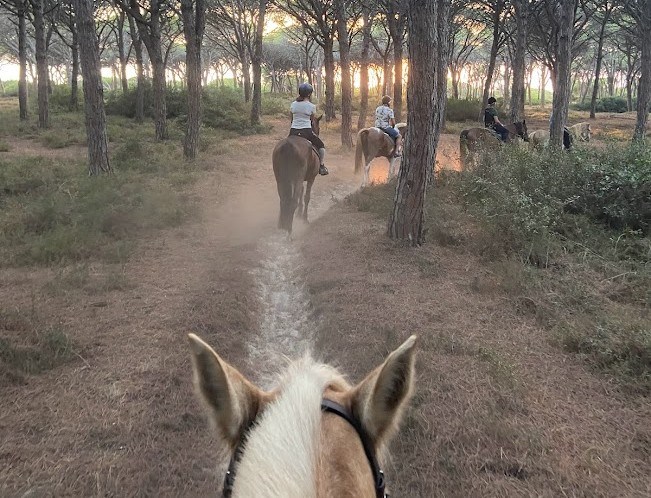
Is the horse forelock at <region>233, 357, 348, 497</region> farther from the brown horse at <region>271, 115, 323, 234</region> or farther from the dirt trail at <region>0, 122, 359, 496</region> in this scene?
the brown horse at <region>271, 115, 323, 234</region>

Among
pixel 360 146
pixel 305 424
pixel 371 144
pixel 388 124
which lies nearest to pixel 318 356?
pixel 305 424

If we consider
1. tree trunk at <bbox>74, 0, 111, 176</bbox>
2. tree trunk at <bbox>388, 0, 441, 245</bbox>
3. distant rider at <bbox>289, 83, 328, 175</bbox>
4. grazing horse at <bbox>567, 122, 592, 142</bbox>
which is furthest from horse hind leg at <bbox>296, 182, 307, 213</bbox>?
grazing horse at <bbox>567, 122, 592, 142</bbox>

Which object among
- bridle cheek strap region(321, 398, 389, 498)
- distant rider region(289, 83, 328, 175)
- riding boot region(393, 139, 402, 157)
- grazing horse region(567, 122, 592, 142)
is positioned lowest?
bridle cheek strap region(321, 398, 389, 498)

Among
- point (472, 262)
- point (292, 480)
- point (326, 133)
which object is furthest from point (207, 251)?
point (326, 133)

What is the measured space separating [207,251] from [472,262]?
12.8 feet

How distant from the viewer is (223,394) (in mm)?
1295

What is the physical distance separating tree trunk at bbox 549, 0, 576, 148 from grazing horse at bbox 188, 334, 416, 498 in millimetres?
11477

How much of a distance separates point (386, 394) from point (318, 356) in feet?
11.5

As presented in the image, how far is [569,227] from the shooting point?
7.48 m

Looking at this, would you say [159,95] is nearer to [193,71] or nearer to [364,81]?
[193,71]

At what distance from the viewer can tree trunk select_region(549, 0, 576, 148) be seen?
1180 cm

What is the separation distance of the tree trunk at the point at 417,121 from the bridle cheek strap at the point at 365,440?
243 inches

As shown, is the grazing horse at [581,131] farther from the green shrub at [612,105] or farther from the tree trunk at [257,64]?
the green shrub at [612,105]

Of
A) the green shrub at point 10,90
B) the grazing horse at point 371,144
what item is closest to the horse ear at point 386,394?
the grazing horse at point 371,144
